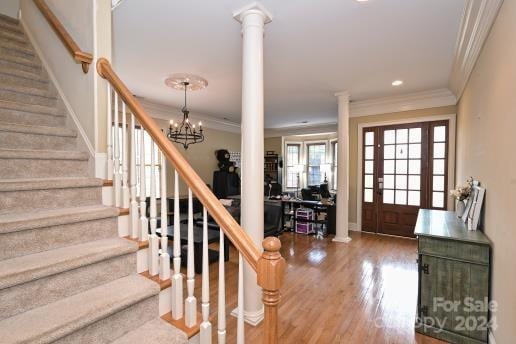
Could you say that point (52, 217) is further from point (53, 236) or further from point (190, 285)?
point (190, 285)

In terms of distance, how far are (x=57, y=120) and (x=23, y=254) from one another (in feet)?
4.26

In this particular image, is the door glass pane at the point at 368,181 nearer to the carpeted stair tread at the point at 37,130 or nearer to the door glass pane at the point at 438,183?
the door glass pane at the point at 438,183

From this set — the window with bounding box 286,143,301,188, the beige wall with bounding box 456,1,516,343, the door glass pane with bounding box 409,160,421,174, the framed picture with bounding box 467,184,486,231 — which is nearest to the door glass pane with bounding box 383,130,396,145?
the door glass pane with bounding box 409,160,421,174

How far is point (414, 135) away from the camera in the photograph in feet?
16.1

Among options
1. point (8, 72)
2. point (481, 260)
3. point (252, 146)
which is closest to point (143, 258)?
point (252, 146)

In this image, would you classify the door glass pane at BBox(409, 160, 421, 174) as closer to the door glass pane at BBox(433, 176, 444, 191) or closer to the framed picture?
the door glass pane at BBox(433, 176, 444, 191)

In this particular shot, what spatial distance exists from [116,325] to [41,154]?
4.21 ft

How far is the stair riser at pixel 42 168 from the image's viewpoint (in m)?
1.60

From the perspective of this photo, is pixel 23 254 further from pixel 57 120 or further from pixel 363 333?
pixel 363 333

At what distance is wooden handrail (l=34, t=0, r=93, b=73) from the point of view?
1.80 meters

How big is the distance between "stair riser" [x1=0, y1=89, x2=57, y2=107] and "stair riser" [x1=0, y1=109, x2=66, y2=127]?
0.22 metres

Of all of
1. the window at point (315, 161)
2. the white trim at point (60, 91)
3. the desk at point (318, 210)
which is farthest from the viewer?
the window at point (315, 161)

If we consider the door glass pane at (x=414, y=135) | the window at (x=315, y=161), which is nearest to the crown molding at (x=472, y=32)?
the door glass pane at (x=414, y=135)

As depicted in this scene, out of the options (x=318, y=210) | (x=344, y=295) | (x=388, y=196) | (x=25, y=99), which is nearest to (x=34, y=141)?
(x=25, y=99)
